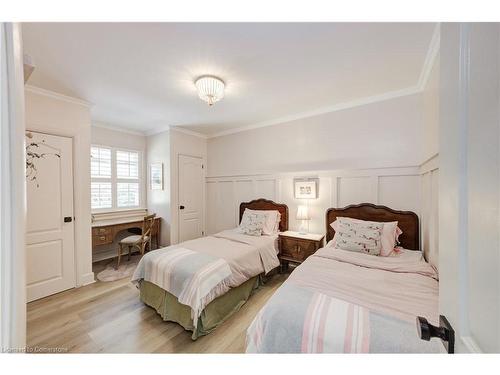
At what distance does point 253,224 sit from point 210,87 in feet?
6.71

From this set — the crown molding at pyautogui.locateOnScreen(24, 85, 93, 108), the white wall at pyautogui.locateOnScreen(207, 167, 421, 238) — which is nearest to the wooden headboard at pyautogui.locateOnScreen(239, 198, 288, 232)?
the white wall at pyautogui.locateOnScreen(207, 167, 421, 238)

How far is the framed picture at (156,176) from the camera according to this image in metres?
4.07

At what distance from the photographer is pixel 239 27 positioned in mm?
1475

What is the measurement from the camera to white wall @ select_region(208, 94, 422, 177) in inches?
99.0

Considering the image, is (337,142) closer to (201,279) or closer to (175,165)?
(201,279)

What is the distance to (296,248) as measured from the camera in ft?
9.64

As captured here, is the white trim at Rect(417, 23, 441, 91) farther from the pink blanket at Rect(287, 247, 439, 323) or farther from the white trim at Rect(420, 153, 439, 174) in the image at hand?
the pink blanket at Rect(287, 247, 439, 323)

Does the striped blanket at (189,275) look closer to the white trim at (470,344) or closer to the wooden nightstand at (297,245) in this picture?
the wooden nightstand at (297,245)

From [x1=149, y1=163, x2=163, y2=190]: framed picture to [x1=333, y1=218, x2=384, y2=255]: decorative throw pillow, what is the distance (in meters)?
3.36

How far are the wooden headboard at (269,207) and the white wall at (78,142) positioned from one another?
2437mm

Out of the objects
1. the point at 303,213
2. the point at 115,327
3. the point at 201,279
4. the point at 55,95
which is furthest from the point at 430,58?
the point at 55,95
